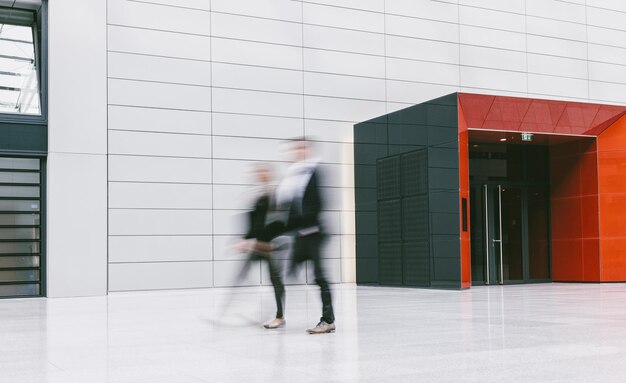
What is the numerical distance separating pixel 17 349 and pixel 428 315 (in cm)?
504

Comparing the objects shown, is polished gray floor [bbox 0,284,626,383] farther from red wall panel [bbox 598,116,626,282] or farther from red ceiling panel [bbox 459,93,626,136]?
red wall panel [bbox 598,116,626,282]

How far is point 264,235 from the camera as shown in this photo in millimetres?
8211

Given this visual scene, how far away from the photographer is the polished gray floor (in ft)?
15.8

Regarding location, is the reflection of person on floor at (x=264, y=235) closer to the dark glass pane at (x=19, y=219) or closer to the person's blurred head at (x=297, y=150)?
the person's blurred head at (x=297, y=150)

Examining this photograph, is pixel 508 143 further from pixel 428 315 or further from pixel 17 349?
pixel 17 349

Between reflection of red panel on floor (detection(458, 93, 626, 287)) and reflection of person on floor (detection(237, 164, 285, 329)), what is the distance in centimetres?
901

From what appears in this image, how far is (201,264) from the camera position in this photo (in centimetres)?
1752

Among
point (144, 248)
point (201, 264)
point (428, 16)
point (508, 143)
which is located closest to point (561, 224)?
point (508, 143)

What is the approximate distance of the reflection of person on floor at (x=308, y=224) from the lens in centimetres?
727

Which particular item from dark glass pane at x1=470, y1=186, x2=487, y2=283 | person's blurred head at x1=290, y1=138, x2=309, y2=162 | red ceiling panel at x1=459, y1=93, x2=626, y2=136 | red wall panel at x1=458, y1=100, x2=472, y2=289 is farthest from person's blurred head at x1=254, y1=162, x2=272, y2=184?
dark glass pane at x1=470, y1=186, x2=487, y2=283

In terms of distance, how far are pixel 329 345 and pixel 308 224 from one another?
146cm

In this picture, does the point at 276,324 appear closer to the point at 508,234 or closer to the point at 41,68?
the point at 41,68

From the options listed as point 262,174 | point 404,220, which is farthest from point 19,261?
point 262,174

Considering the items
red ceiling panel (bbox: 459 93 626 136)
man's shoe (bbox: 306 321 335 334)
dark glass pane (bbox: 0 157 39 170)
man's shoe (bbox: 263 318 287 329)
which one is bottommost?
man's shoe (bbox: 263 318 287 329)
